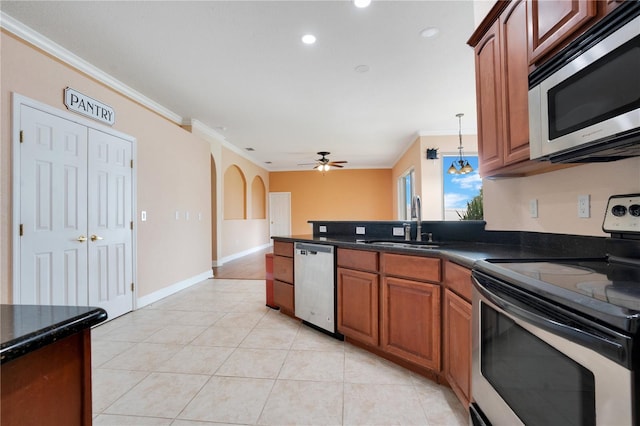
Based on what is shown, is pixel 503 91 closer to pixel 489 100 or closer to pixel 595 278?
pixel 489 100

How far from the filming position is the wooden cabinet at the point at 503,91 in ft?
5.06

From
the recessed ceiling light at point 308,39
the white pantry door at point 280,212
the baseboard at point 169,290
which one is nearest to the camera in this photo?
the recessed ceiling light at point 308,39

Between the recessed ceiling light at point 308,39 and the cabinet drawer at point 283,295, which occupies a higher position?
the recessed ceiling light at point 308,39

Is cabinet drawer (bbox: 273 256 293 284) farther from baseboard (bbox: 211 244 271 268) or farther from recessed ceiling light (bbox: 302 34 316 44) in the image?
baseboard (bbox: 211 244 271 268)

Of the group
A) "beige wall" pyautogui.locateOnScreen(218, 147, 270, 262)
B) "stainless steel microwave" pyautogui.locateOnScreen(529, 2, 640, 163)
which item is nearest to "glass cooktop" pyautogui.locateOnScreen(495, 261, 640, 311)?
"stainless steel microwave" pyautogui.locateOnScreen(529, 2, 640, 163)

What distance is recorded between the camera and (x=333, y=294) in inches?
104

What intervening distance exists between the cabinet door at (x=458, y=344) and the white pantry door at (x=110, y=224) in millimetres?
3297

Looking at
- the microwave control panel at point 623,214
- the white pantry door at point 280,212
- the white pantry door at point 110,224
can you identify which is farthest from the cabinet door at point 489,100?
the white pantry door at point 280,212

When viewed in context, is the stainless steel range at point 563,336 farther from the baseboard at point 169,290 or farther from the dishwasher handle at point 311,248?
the baseboard at point 169,290

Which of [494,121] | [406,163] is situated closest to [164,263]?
[494,121]

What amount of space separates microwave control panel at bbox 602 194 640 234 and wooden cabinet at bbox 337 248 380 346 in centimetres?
132

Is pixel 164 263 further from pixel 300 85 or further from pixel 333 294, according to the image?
pixel 300 85

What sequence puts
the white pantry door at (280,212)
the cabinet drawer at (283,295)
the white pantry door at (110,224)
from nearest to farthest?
1. the white pantry door at (110,224)
2. the cabinet drawer at (283,295)
3. the white pantry door at (280,212)

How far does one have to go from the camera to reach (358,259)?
2.42 meters
